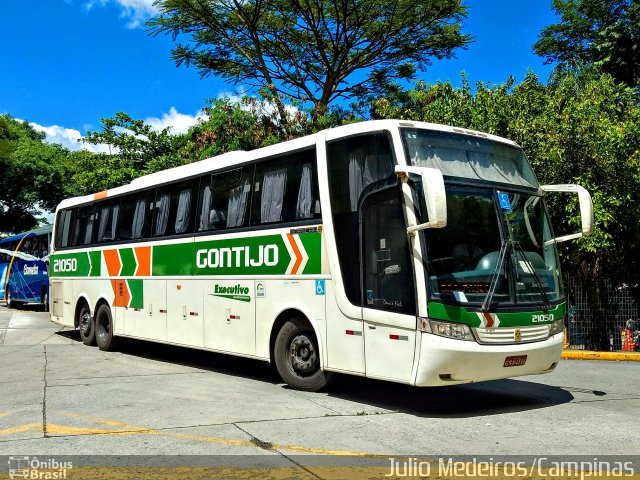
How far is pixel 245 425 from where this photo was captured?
709 cm

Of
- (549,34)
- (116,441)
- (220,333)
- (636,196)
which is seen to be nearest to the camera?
(116,441)

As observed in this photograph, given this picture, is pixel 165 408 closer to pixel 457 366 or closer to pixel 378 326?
pixel 378 326

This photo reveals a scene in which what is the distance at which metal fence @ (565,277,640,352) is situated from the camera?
16.4 m

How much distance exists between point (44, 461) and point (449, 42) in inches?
874

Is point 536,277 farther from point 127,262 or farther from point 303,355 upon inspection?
point 127,262

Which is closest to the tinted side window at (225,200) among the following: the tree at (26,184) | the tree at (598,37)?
the tree at (598,37)

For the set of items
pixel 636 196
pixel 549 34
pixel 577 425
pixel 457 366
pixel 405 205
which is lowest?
pixel 577 425

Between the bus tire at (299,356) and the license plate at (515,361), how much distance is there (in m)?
2.41

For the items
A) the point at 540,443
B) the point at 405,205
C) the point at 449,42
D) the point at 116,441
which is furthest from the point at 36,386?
the point at 449,42

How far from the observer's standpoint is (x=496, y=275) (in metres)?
7.56

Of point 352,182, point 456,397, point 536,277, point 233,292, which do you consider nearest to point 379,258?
point 352,182

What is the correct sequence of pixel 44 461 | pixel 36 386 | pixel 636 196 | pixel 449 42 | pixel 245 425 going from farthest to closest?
pixel 449 42 → pixel 636 196 → pixel 36 386 → pixel 245 425 → pixel 44 461

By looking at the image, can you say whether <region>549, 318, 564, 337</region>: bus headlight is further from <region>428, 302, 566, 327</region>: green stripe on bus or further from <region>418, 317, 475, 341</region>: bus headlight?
<region>418, 317, 475, 341</region>: bus headlight

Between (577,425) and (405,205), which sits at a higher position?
(405,205)
